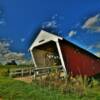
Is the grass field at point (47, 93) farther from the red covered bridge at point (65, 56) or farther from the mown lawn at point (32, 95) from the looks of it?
the red covered bridge at point (65, 56)

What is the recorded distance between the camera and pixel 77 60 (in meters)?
21.3

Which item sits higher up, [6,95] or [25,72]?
[25,72]

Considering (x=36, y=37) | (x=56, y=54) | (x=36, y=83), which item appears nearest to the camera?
(x=36, y=83)

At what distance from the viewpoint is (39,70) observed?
2047 centimetres

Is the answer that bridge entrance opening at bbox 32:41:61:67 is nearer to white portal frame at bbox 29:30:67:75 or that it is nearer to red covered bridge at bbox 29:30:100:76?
red covered bridge at bbox 29:30:100:76

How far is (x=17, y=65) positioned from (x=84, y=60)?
4.89 meters

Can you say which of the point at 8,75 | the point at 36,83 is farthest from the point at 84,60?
the point at 36,83

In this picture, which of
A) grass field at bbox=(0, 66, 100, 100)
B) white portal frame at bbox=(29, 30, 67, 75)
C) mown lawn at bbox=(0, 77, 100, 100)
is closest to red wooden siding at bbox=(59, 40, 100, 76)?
white portal frame at bbox=(29, 30, 67, 75)

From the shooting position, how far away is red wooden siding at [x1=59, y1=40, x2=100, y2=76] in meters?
20.9

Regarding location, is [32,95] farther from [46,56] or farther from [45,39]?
[46,56]

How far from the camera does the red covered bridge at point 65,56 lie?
20812 millimetres

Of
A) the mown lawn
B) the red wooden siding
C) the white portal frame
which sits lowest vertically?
the mown lawn

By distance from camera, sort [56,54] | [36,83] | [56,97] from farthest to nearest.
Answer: [56,54], [36,83], [56,97]

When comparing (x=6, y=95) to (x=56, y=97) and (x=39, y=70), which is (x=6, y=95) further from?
(x=39, y=70)
